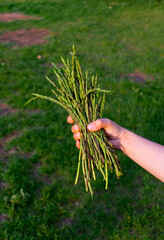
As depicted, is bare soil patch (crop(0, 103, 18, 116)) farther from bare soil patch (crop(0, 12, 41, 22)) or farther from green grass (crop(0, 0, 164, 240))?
bare soil patch (crop(0, 12, 41, 22))

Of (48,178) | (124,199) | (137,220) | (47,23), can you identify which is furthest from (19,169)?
(47,23)

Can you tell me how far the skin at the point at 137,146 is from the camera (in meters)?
1.95

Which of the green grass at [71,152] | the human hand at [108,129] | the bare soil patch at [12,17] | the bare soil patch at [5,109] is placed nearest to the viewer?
the human hand at [108,129]

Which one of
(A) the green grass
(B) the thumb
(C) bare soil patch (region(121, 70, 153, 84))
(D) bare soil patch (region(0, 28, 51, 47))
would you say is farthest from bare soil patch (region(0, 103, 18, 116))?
(D) bare soil patch (region(0, 28, 51, 47))

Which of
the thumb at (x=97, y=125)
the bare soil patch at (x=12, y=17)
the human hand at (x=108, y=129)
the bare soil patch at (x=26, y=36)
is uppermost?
the bare soil patch at (x=12, y=17)

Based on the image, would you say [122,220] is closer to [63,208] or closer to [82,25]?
[63,208]

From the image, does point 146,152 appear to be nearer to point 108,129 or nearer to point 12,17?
point 108,129

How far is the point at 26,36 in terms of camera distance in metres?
8.87

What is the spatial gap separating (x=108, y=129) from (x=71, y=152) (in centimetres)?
145

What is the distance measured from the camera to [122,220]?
2801mm

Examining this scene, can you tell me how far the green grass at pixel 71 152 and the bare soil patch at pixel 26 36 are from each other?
1.49 feet

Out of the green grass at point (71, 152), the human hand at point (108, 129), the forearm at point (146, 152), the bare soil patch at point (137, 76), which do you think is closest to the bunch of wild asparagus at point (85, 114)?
the human hand at point (108, 129)

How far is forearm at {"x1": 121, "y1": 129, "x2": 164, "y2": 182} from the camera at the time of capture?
194 centimetres

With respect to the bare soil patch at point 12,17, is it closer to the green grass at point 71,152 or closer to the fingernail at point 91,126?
the green grass at point 71,152
